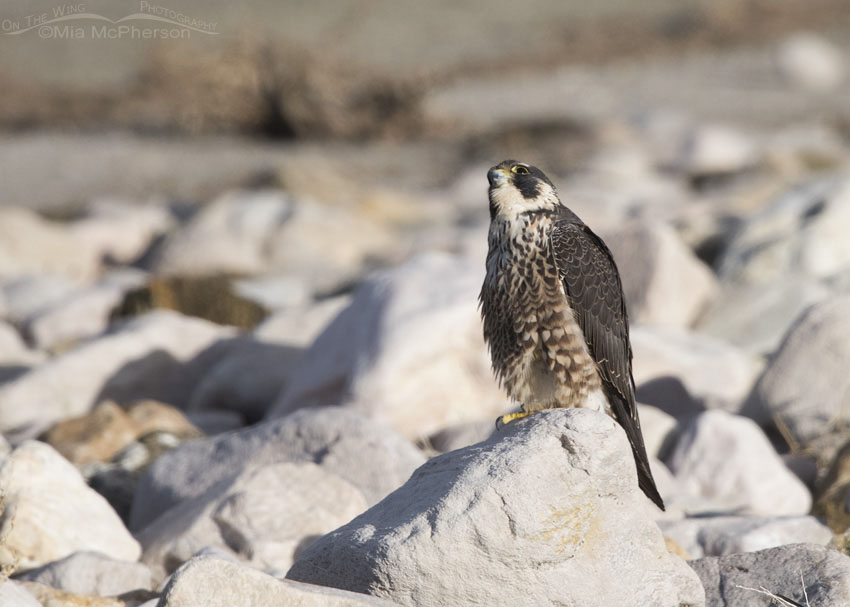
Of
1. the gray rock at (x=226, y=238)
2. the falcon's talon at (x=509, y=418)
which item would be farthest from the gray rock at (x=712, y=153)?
the falcon's talon at (x=509, y=418)

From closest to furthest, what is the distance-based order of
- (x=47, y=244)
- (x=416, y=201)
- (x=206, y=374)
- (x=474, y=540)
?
(x=474, y=540), (x=206, y=374), (x=47, y=244), (x=416, y=201)

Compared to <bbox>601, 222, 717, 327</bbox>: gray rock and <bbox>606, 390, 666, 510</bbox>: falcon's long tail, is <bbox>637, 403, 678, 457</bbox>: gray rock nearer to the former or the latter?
<bbox>606, 390, 666, 510</bbox>: falcon's long tail

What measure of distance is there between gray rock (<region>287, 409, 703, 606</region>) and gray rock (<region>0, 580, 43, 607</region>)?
0.80m

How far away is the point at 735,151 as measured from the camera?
1554 centimetres

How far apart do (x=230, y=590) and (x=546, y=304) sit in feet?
5.76

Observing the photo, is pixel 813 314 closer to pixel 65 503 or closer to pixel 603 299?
pixel 603 299

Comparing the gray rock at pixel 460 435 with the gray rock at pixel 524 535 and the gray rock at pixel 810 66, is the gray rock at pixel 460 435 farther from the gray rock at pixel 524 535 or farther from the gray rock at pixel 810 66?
the gray rock at pixel 810 66

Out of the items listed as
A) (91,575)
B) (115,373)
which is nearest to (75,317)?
(115,373)

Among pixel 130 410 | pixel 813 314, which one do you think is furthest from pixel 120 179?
pixel 813 314

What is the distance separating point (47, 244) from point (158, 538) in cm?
674

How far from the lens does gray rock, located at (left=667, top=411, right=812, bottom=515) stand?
5.49 m

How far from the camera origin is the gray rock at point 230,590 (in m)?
3.05

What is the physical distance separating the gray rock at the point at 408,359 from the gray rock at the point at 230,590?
2.93 meters

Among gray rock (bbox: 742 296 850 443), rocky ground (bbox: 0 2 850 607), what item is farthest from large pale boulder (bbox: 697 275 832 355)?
gray rock (bbox: 742 296 850 443)
